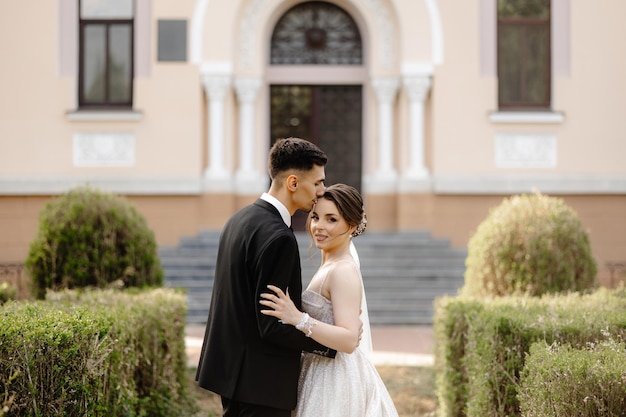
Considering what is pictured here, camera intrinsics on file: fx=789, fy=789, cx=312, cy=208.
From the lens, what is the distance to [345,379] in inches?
150

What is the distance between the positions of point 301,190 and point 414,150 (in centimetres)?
1107

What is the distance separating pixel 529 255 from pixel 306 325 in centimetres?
416

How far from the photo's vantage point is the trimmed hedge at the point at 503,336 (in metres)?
4.91

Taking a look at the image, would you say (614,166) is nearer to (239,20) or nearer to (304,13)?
(304,13)

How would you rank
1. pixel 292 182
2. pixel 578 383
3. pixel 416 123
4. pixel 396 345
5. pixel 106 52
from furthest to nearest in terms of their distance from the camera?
pixel 106 52, pixel 416 123, pixel 396 345, pixel 578 383, pixel 292 182

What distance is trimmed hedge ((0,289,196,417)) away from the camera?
400 cm

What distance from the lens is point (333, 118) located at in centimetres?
1557

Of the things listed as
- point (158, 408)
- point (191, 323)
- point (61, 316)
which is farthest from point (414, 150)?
point (61, 316)

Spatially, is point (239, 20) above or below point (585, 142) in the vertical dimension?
above

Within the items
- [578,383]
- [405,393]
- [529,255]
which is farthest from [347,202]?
[405,393]

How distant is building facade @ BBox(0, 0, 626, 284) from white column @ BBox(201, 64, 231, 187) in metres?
0.03

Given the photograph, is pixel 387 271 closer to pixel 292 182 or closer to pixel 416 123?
pixel 416 123

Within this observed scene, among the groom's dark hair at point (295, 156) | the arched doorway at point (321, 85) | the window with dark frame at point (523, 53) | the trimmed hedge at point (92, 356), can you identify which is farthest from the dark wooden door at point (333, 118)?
the groom's dark hair at point (295, 156)

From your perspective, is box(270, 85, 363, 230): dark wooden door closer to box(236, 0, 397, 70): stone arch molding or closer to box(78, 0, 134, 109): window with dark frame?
box(236, 0, 397, 70): stone arch molding
